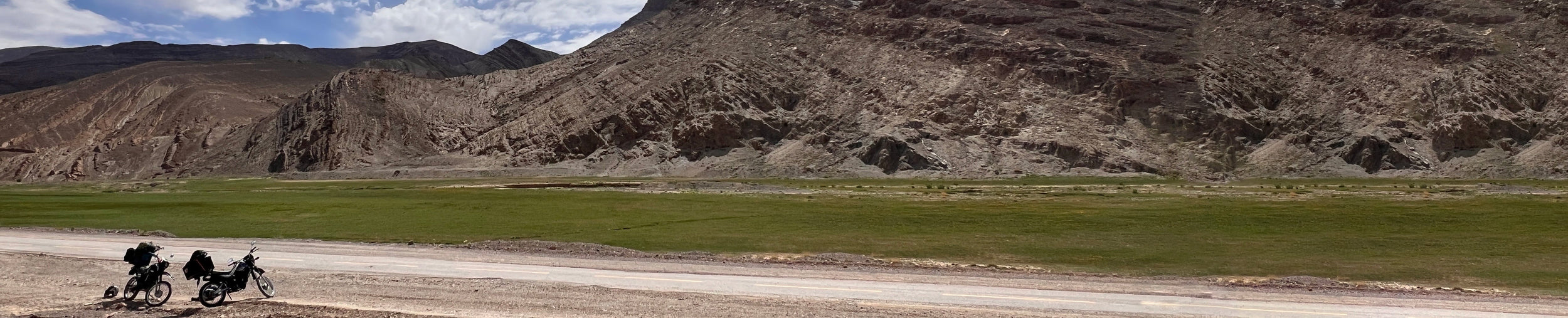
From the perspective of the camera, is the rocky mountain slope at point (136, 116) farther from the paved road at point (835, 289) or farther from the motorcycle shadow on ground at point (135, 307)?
the motorcycle shadow on ground at point (135, 307)

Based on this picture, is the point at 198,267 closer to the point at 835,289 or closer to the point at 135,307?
the point at 135,307

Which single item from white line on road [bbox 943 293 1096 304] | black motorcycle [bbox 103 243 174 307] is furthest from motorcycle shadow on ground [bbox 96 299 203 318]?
white line on road [bbox 943 293 1096 304]

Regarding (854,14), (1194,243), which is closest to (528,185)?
(1194,243)

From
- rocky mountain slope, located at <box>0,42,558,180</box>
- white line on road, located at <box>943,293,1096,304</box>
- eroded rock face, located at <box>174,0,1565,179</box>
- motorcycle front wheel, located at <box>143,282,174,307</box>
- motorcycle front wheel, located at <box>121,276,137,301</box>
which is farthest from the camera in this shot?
rocky mountain slope, located at <box>0,42,558,180</box>

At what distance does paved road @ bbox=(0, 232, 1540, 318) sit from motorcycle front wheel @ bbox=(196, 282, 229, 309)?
4827 mm

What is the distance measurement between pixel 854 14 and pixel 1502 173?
259 feet

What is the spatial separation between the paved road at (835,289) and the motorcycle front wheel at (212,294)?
15.8 feet

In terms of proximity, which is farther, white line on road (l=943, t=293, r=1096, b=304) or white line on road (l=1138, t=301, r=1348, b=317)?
white line on road (l=943, t=293, r=1096, b=304)

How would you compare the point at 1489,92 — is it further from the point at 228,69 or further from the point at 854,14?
the point at 228,69

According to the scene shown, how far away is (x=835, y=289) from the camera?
65.0 feet

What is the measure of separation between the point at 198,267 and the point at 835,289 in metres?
12.2

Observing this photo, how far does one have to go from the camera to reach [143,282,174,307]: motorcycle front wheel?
58.3 feet

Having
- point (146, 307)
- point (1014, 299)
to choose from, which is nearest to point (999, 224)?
point (1014, 299)

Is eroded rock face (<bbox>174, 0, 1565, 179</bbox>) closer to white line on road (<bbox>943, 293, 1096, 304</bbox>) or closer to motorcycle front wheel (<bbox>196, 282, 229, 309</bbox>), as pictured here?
white line on road (<bbox>943, 293, 1096, 304</bbox>)
